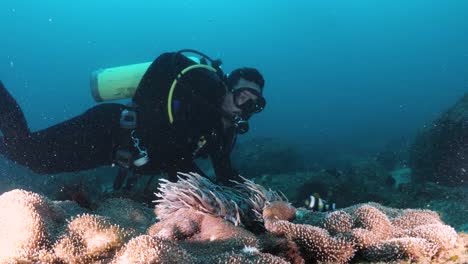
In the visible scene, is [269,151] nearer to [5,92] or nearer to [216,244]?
[5,92]

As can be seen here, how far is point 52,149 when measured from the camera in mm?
5344

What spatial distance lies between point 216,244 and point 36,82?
148 metres

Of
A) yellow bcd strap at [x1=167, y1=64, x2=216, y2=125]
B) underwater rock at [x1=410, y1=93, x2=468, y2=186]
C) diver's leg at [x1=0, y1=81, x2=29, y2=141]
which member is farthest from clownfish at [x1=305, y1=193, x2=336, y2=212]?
underwater rock at [x1=410, y1=93, x2=468, y2=186]

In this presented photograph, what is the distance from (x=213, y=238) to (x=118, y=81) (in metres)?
4.22

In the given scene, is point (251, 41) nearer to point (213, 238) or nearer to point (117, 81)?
point (117, 81)

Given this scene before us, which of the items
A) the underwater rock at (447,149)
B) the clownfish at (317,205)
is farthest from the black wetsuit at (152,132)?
the underwater rock at (447,149)

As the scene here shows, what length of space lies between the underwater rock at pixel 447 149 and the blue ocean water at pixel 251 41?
87.1 metres

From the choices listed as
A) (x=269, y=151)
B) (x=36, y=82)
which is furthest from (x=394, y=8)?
(x=269, y=151)

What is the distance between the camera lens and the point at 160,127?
482cm

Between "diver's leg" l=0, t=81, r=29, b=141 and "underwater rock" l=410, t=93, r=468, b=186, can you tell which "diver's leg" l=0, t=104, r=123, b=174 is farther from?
"underwater rock" l=410, t=93, r=468, b=186

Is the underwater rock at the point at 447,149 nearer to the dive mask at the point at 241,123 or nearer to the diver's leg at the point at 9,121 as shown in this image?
the dive mask at the point at 241,123

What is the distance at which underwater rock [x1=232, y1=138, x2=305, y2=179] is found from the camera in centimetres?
1524

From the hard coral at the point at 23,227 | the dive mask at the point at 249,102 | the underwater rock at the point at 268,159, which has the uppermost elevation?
the dive mask at the point at 249,102

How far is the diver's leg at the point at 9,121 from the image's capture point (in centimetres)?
529
